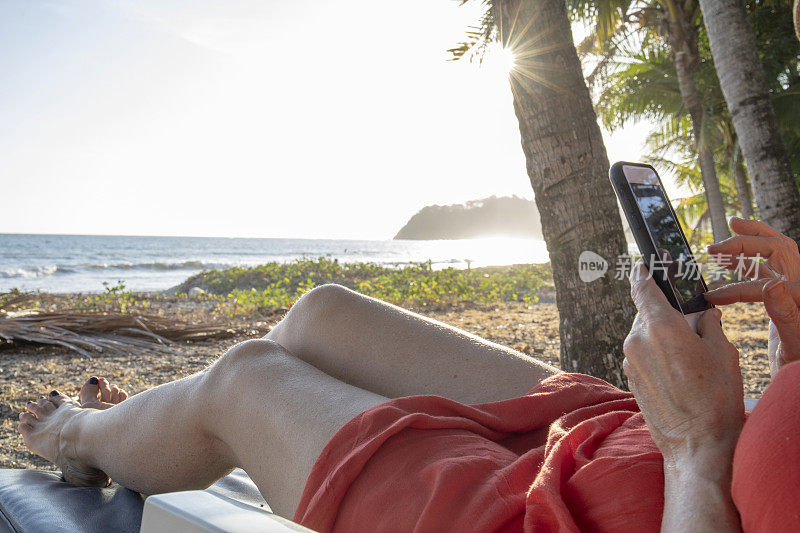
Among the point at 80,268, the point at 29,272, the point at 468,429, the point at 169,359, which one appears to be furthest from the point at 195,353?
the point at 80,268

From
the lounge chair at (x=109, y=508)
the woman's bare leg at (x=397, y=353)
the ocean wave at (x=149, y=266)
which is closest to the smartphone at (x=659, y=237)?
the lounge chair at (x=109, y=508)

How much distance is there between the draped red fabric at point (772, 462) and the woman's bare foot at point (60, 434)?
1.73 m

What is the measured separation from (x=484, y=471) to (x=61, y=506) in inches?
47.5

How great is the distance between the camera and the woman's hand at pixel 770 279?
99cm

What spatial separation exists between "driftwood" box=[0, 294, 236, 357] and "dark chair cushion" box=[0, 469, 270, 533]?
2.61 metres

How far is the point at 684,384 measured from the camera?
0.81m

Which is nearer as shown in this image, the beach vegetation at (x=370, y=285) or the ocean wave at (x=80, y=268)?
the beach vegetation at (x=370, y=285)

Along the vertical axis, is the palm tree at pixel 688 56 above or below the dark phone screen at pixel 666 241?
above

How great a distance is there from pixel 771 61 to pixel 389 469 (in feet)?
39.8

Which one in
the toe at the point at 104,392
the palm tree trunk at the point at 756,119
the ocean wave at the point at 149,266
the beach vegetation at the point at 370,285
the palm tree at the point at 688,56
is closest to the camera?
the toe at the point at 104,392

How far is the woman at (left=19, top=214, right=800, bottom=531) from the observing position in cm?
78

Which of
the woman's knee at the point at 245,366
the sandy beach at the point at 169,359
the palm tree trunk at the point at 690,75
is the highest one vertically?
the palm tree trunk at the point at 690,75

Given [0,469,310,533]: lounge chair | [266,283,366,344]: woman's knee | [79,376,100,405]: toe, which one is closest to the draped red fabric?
[0,469,310,533]: lounge chair

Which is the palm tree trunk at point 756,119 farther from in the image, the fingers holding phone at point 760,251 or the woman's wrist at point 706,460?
the woman's wrist at point 706,460
